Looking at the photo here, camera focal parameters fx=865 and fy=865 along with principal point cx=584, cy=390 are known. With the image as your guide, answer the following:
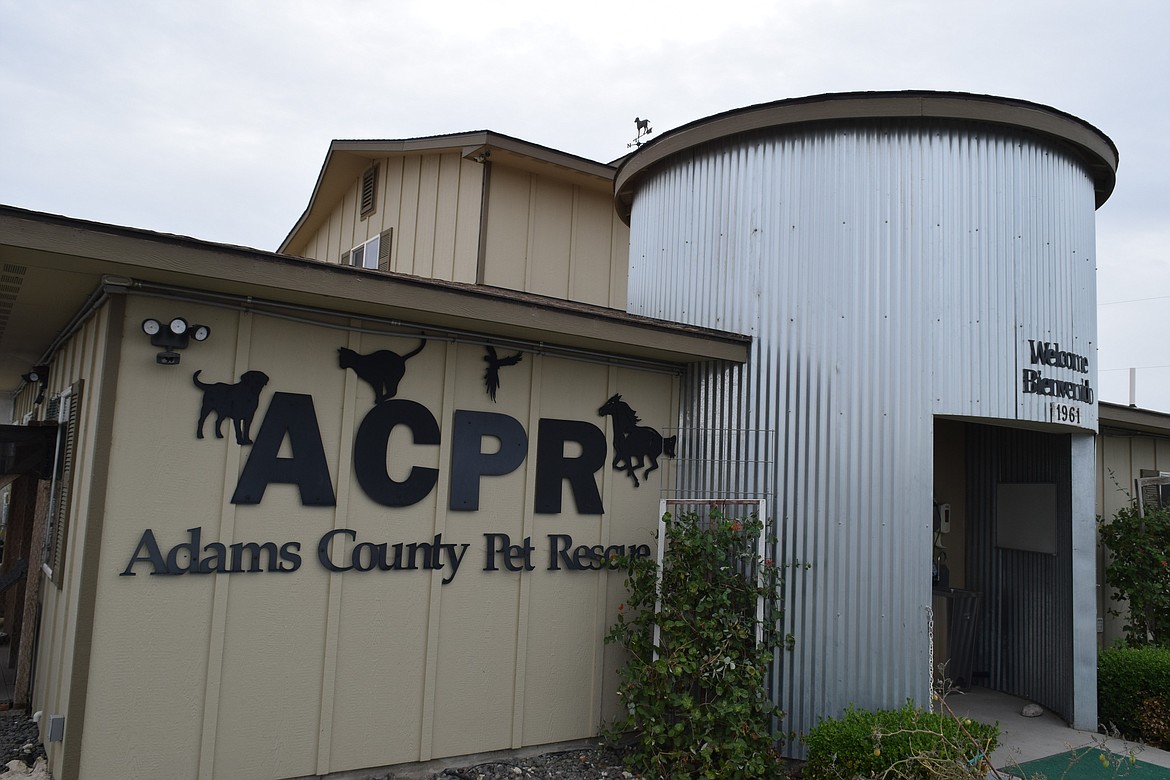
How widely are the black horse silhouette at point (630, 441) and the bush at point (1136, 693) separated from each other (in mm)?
4624

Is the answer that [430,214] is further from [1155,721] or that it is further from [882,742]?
[1155,721]

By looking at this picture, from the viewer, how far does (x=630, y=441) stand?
23.5ft

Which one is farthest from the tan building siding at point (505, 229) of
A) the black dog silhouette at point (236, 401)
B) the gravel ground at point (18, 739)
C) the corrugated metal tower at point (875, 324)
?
the gravel ground at point (18, 739)

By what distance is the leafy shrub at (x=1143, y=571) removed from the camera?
29.3 feet

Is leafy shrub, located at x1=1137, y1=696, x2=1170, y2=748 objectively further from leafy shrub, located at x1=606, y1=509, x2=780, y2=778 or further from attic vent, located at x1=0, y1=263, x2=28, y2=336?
attic vent, located at x1=0, y1=263, x2=28, y2=336

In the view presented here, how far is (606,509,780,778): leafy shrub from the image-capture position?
6.00 m

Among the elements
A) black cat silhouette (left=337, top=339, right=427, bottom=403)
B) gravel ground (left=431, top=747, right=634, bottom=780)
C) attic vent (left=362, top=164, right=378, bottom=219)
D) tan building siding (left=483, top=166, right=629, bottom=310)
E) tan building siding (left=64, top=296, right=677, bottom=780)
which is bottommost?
gravel ground (left=431, top=747, right=634, bottom=780)

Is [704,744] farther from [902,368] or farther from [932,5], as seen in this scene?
[932,5]

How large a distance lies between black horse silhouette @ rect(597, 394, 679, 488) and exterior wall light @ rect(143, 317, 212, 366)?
309cm

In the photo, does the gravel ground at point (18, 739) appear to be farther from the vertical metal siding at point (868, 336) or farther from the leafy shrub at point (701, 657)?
the vertical metal siding at point (868, 336)

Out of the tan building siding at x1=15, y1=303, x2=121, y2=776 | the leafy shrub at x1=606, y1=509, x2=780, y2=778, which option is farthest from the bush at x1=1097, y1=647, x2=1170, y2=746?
the tan building siding at x1=15, y1=303, x2=121, y2=776

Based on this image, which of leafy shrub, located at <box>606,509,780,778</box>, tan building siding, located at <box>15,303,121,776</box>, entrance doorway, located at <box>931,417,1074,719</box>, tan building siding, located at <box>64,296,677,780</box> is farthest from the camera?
entrance doorway, located at <box>931,417,1074,719</box>

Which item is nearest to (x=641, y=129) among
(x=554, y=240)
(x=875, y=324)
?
(x=554, y=240)

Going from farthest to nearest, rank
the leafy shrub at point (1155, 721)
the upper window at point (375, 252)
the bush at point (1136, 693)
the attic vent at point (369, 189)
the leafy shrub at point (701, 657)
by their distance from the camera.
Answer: the attic vent at point (369, 189)
the upper window at point (375, 252)
the bush at point (1136, 693)
the leafy shrub at point (1155, 721)
the leafy shrub at point (701, 657)
